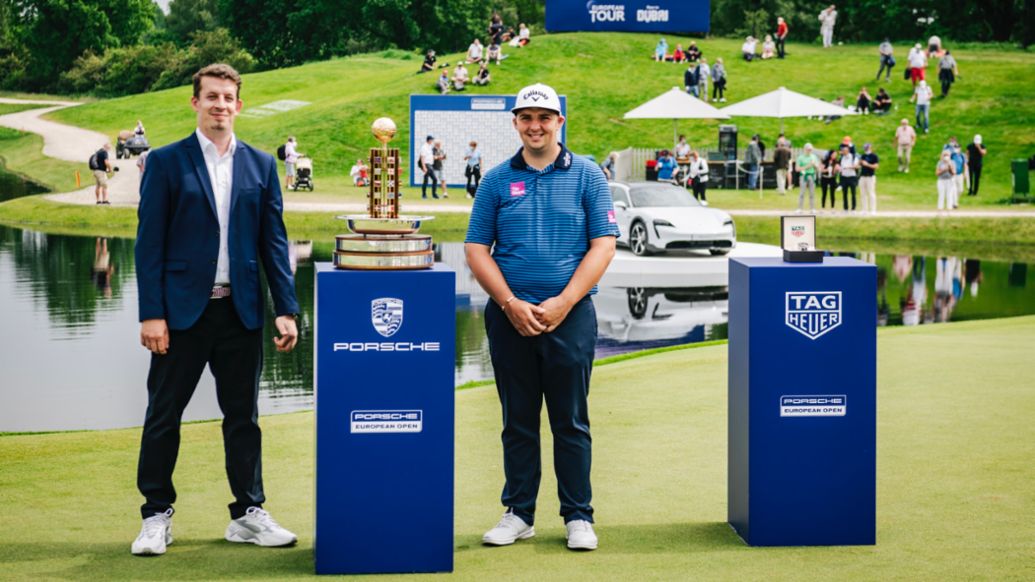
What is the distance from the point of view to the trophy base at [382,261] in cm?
532

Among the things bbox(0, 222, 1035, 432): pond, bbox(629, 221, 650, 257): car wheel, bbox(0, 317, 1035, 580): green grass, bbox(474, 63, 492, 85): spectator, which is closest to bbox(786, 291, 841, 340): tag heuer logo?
bbox(0, 317, 1035, 580): green grass

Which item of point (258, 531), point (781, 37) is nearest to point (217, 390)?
point (258, 531)

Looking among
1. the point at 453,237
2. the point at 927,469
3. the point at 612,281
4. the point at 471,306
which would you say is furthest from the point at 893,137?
the point at 927,469

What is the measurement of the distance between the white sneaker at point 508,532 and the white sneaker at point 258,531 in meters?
0.85

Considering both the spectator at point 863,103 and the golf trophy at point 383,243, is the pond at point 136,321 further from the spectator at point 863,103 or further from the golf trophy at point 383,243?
the spectator at point 863,103

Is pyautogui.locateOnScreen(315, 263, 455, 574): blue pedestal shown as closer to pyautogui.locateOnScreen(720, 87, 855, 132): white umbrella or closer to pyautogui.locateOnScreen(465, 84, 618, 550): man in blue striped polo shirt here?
pyautogui.locateOnScreen(465, 84, 618, 550): man in blue striped polo shirt

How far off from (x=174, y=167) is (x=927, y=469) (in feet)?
13.8

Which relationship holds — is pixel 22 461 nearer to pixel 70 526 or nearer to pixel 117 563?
pixel 70 526

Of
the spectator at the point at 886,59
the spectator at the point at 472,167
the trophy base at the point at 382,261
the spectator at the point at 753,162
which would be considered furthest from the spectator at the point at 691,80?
the trophy base at the point at 382,261

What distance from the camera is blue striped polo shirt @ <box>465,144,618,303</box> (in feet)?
19.1

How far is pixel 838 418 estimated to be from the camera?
584 cm

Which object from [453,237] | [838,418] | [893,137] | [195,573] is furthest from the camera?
[893,137]

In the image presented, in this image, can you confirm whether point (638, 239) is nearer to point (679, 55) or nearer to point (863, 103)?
point (863, 103)

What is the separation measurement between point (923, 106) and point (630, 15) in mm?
17357
